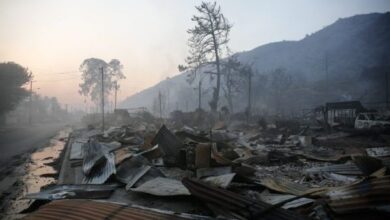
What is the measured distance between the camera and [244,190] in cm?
565

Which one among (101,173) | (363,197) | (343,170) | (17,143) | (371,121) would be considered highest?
(371,121)

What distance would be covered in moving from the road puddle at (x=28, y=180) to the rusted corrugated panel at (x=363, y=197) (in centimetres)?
538

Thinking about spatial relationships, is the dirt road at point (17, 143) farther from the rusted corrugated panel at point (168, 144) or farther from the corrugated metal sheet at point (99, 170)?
the rusted corrugated panel at point (168, 144)

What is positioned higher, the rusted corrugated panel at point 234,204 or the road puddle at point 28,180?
the rusted corrugated panel at point 234,204

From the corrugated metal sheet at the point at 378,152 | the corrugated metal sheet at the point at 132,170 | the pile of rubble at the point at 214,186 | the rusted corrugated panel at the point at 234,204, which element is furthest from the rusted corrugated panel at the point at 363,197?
the corrugated metal sheet at the point at 378,152

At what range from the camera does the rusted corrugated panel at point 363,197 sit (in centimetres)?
355

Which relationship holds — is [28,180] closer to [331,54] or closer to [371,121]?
[371,121]

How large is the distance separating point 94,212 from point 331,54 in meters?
109

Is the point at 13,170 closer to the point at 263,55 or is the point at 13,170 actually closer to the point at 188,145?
the point at 188,145

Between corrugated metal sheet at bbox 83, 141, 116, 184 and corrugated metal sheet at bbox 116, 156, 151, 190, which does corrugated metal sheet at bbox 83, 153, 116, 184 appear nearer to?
corrugated metal sheet at bbox 83, 141, 116, 184

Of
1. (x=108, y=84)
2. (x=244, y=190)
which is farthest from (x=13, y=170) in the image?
(x=108, y=84)

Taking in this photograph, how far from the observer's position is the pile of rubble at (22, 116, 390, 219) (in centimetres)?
380

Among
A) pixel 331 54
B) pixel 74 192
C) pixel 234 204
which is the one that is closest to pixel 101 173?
pixel 74 192

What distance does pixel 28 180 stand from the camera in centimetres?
845
